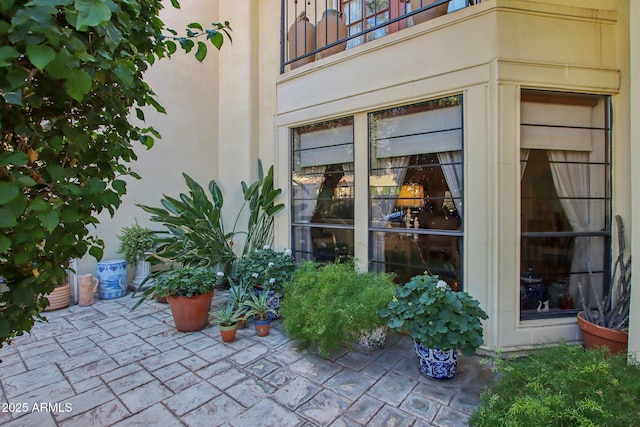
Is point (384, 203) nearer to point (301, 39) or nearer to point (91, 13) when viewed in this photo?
point (301, 39)

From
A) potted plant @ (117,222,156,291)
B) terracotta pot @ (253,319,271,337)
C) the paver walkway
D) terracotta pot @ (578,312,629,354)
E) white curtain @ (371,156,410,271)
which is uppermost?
white curtain @ (371,156,410,271)

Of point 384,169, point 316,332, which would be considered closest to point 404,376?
point 316,332

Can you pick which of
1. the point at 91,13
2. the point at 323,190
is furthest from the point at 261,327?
the point at 91,13

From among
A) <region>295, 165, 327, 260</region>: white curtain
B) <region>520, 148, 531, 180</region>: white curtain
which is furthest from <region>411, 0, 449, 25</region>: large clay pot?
<region>295, 165, 327, 260</region>: white curtain

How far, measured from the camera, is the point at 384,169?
11.3ft

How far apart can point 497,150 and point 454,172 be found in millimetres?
424

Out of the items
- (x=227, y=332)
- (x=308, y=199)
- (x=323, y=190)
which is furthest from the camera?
(x=308, y=199)

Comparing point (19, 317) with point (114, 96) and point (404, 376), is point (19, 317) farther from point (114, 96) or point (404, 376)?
point (404, 376)

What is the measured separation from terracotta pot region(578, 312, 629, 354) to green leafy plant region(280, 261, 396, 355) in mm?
1695

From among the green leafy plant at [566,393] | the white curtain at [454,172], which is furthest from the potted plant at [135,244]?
the green leafy plant at [566,393]

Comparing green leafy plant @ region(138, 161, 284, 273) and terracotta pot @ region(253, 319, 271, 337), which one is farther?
green leafy plant @ region(138, 161, 284, 273)

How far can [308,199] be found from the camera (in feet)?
13.6

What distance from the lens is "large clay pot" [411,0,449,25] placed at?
315cm

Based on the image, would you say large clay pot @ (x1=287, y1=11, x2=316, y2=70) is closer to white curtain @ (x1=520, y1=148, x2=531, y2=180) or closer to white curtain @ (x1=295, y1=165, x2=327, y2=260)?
white curtain @ (x1=295, y1=165, x2=327, y2=260)
